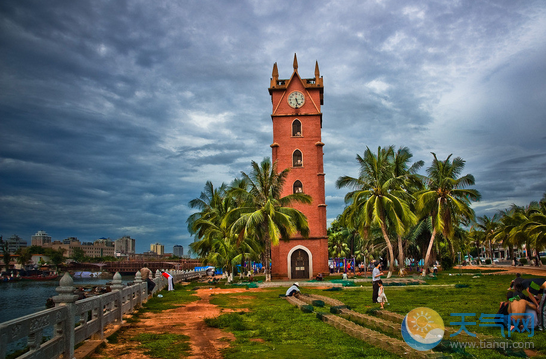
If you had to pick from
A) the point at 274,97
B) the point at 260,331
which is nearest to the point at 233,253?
the point at 274,97

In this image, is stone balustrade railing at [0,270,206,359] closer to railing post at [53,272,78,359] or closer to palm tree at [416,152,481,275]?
railing post at [53,272,78,359]

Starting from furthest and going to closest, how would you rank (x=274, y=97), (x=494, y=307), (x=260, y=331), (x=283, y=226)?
1. (x=274, y=97)
2. (x=283, y=226)
3. (x=494, y=307)
4. (x=260, y=331)

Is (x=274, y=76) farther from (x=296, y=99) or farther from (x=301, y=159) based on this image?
(x=301, y=159)

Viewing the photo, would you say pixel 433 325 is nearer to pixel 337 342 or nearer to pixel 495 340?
pixel 495 340

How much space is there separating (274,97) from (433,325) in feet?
104

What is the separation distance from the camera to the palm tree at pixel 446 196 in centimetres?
3133

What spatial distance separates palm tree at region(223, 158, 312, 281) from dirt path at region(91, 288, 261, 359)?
11.5 metres

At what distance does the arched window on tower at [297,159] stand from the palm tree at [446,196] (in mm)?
10607

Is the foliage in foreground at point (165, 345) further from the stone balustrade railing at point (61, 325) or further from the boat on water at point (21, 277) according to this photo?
the boat on water at point (21, 277)

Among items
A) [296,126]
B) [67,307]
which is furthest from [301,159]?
[67,307]

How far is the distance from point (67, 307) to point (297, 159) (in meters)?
30.5

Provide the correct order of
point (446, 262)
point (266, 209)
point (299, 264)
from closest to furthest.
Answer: point (266, 209)
point (299, 264)
point (446, 262)

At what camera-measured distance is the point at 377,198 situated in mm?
31375

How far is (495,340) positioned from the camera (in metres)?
7.72
